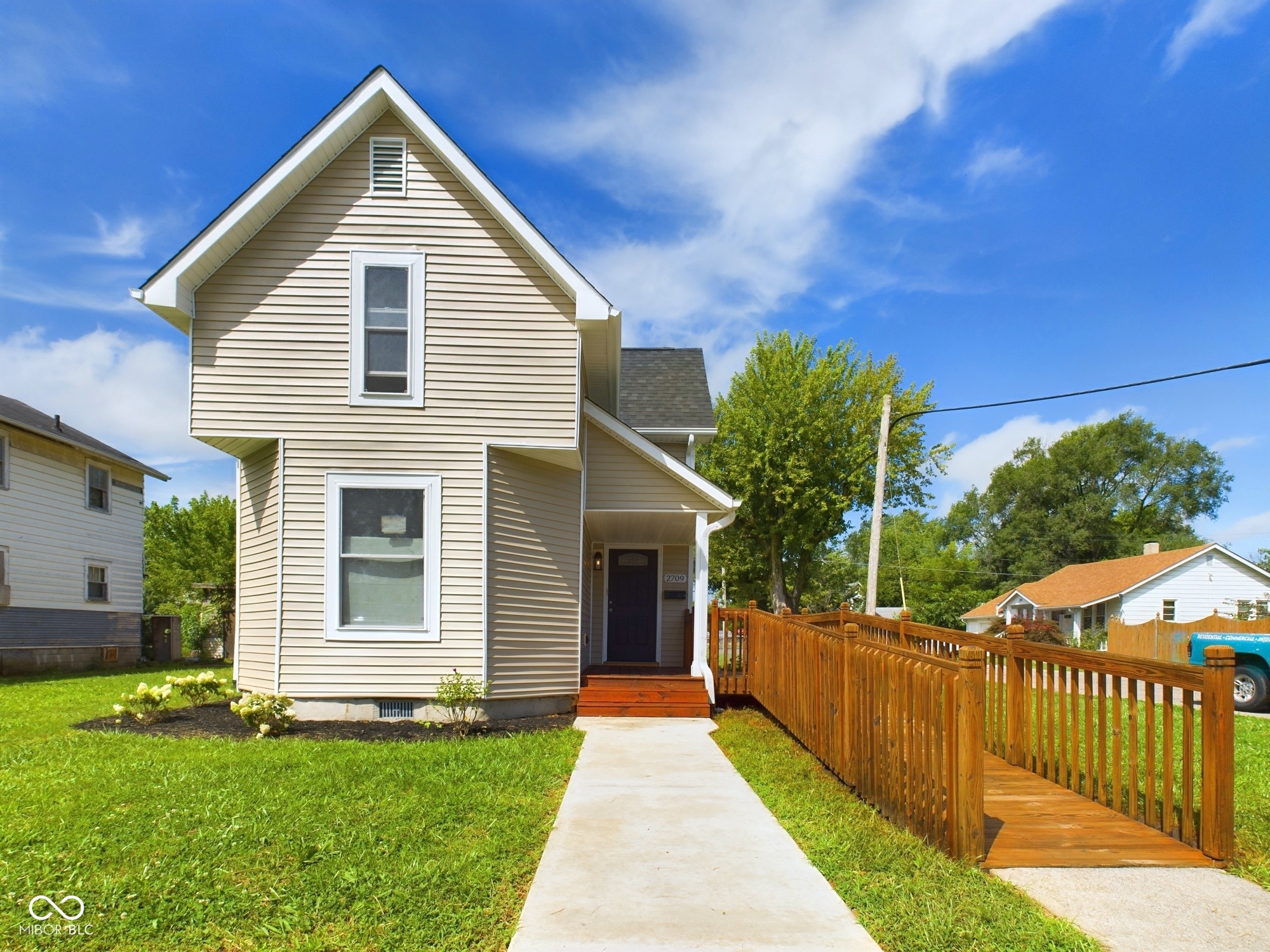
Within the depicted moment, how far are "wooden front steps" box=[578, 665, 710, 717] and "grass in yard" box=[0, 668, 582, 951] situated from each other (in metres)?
2.47

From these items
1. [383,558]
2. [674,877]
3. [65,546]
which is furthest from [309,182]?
[65,546]

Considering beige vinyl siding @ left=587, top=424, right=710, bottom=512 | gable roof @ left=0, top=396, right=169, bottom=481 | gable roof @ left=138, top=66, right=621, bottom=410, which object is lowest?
beige vinyl siding @ left=587, top=424, right=710, bottom=512

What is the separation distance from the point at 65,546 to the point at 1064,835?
2153cm

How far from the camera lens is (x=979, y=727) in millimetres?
4516

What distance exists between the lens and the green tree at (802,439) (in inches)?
1212

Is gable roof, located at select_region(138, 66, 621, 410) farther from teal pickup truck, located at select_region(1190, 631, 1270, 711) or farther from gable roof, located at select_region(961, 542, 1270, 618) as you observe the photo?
gable roof, located at select_region(961, 542, 1270, 618)

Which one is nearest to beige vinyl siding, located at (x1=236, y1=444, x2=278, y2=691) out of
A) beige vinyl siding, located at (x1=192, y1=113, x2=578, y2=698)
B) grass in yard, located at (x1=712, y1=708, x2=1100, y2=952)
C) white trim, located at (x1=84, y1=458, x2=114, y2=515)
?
beige vinyl siding, located at (x1=192, y1=113, x2=578, y2=698)

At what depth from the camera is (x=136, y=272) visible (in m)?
9.65

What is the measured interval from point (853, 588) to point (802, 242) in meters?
54.7

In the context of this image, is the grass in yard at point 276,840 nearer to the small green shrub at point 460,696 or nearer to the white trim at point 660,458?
the small green shrub at point 460,696

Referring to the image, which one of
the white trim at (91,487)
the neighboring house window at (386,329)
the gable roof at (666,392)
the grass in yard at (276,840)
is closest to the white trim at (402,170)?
the neighboring house window at (386,329)

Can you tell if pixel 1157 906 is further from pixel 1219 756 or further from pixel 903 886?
pixel 903 886

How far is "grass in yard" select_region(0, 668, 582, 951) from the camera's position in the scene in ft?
12.5

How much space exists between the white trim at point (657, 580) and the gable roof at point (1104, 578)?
3003 cm
